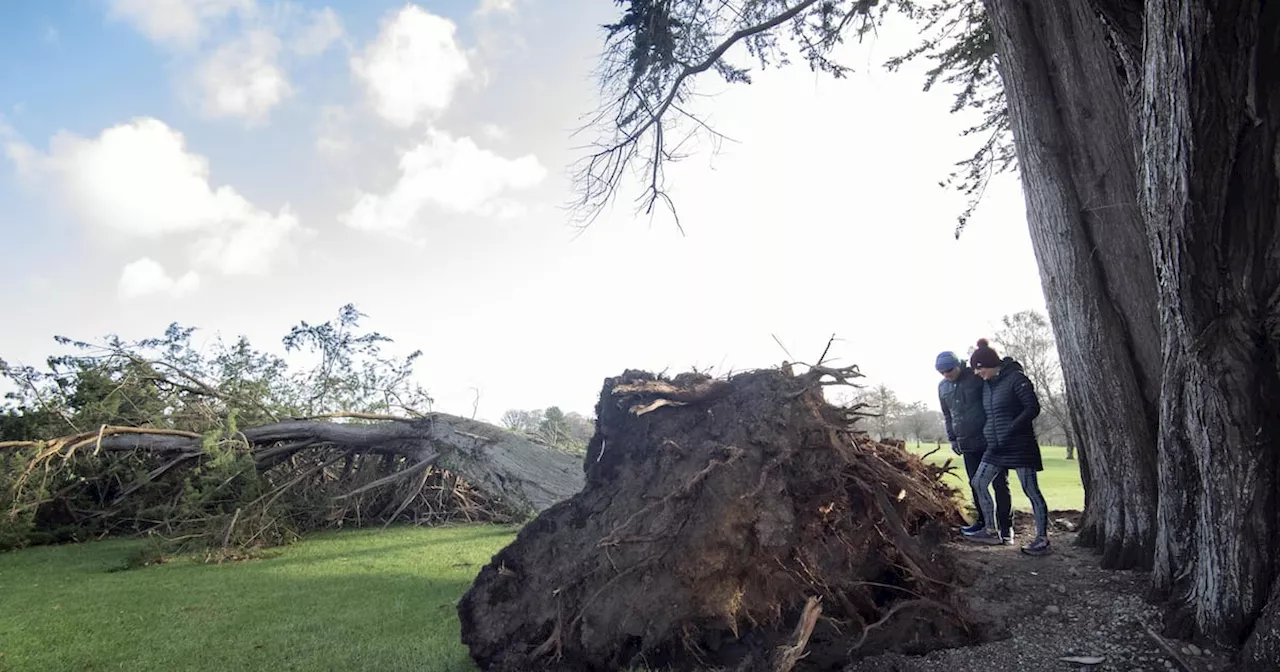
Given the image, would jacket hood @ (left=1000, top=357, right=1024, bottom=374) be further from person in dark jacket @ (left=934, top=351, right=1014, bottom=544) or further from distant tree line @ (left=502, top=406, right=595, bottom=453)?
distant tree line @ (left=502, top=406, right=595, bottom=453)

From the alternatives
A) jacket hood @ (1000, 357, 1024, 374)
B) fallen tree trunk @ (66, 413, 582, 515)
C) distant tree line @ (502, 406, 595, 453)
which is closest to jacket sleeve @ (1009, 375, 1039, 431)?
jacket hood @ (1000, 357, 1024, 374)

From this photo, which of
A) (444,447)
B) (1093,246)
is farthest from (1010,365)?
(444,447)

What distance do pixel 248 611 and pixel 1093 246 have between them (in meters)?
6.94

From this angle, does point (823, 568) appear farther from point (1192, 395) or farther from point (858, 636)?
point (1192, 395)

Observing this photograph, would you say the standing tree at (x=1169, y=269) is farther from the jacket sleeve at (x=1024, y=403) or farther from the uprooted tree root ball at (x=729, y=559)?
the uprooted tree root ball at (x=729, y=559)

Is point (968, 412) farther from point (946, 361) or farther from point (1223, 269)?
point (1223, 269)

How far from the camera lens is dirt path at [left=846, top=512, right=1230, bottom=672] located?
3113 millimetres

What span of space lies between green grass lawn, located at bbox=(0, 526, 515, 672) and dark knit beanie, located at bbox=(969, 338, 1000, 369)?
4.53m

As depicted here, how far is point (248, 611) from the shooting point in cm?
524

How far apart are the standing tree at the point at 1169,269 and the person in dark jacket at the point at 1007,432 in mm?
332

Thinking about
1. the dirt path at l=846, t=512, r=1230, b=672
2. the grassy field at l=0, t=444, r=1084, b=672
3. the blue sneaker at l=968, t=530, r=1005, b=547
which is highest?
the blue sneaker at l=968, t=530, r=1005, b=547

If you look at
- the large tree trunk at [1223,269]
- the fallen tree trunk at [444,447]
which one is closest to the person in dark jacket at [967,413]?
the large tree trunk at [1223,269]

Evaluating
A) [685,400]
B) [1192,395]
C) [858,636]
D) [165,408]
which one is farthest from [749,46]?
[165,408]

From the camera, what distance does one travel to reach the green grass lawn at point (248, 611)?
4094mm
